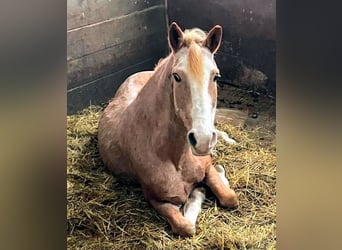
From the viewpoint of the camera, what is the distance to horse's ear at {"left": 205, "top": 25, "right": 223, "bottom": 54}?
61.0 inches

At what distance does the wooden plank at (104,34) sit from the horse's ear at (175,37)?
0.34ft

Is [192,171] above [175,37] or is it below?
below

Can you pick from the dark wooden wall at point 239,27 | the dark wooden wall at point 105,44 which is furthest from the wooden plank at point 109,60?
the dark wooden wall at point 239,27

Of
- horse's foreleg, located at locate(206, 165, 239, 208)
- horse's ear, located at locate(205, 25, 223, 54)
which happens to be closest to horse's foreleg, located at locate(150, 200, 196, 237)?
horse's foreleg, located at locate(206, 165, 239, 208)

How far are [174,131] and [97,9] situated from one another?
15.2 inches

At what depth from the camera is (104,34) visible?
1652 millimetres

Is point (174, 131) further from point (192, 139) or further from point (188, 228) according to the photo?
point (188, 228)

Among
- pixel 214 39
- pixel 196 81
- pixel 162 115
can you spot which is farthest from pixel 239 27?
pixel 162 115

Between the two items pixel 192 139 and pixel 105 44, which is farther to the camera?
pixel 105 44

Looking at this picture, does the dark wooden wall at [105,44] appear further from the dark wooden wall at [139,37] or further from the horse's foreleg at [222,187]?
the horse's foreleg at [222,187]

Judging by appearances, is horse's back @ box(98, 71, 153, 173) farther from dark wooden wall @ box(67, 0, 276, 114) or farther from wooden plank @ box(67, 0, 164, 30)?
wooden plank @ box(67, 0, 164, 30)

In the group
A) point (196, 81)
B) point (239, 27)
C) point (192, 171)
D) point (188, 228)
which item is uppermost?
point (239, 27)
